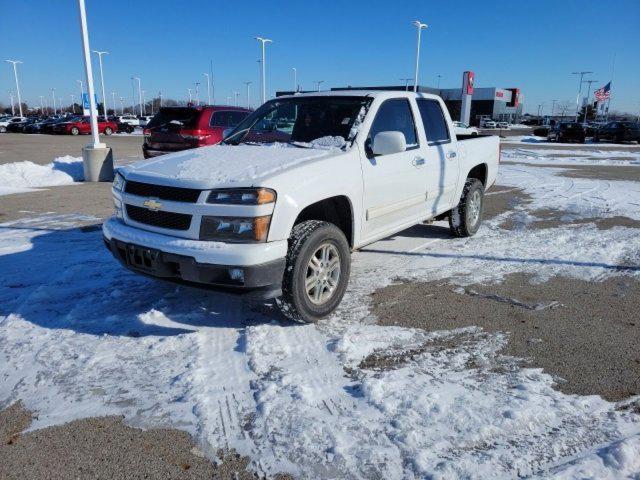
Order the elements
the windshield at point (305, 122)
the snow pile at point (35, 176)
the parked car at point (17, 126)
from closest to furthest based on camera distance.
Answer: the windshield at point (305, 122)
the snow pile at point (35, 176)
the parked car at point (17, 126)

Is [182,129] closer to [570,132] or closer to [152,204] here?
[152,204]

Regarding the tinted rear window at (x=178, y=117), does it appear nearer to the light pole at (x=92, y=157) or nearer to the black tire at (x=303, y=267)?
the light pole at (x=92, y=157)

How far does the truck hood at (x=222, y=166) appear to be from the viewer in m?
3.56

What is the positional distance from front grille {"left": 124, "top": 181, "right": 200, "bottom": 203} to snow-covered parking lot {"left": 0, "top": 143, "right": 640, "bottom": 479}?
1.00 m

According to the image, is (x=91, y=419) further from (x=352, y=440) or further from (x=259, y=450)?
(x=352, y=440)

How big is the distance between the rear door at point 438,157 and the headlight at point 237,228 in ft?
8.17

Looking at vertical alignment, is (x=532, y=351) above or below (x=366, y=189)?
below

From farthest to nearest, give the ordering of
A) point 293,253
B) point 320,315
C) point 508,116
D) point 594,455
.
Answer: point 508,116, point 320,315, point 293,253, point 594,455

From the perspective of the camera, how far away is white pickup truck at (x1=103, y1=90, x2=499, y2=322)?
11.4 ft

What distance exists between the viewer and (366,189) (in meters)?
4.41

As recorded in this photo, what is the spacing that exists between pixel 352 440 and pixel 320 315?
1478 millimetres

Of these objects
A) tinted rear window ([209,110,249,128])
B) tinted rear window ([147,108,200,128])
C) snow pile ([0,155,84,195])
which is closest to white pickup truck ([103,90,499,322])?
tinted rear window ([147,108,200,128])

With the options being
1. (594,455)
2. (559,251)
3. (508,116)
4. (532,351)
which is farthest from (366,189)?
(508,116)

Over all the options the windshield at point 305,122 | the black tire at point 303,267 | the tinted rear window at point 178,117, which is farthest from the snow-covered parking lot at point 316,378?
the tinted rear window at point 178,117
